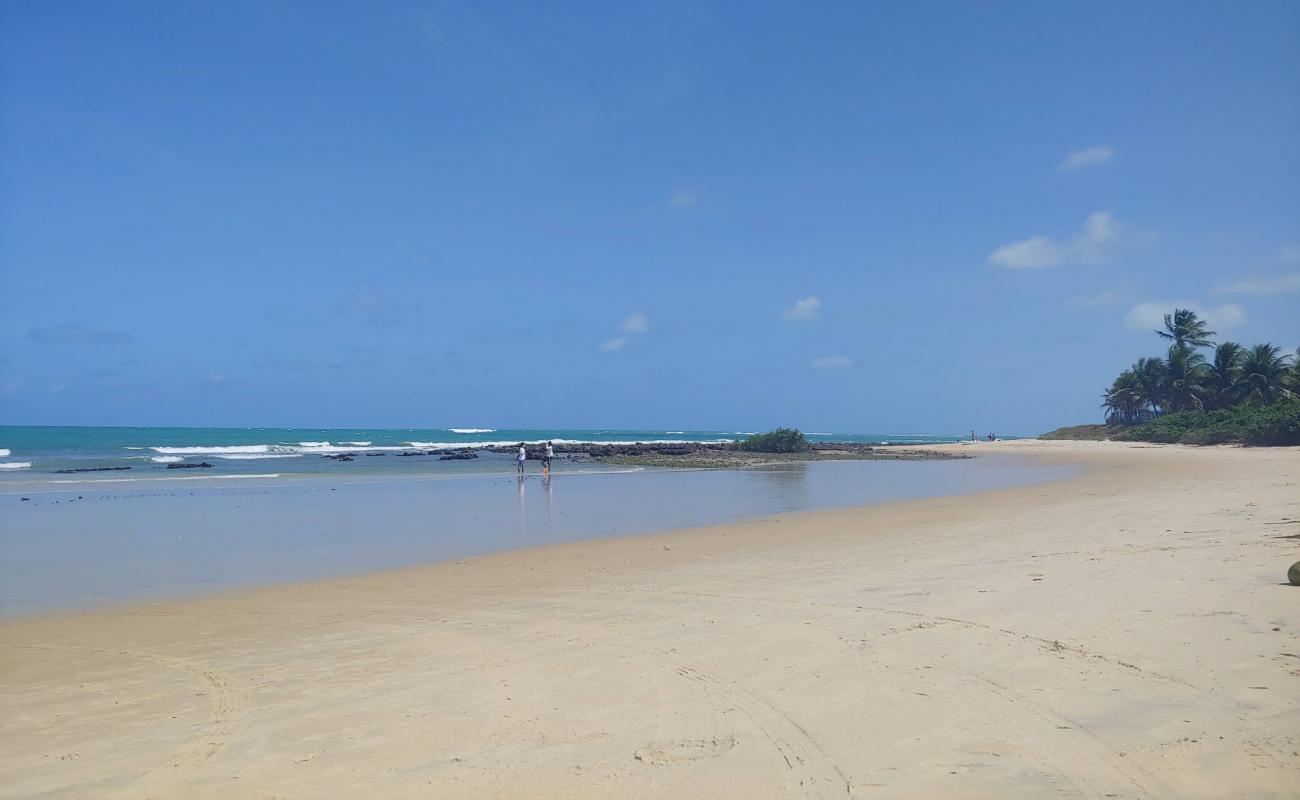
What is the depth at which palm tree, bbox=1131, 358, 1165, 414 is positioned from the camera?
71.7 meters

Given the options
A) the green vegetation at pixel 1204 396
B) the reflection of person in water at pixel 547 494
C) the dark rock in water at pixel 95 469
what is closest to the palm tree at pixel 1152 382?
the green vegetation at pixel 1204 396

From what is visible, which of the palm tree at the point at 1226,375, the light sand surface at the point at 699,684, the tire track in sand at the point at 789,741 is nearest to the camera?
the tire track in sand at the point at 789,741

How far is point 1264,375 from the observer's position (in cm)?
6112

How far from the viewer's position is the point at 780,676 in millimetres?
6477

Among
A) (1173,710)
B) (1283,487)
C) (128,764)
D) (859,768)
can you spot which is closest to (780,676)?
(859,768)

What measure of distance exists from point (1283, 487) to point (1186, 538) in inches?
460

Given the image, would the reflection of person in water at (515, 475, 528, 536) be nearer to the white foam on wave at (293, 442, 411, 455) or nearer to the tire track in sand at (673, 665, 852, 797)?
the tire track in sand at (673, 665, 852, 797)

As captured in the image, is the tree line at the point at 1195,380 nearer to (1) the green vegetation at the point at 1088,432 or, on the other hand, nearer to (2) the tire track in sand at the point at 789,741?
(1) the green vegetation at the point at 1088,432

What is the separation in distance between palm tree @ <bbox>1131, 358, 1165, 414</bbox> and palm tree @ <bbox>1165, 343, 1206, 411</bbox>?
4.20ft

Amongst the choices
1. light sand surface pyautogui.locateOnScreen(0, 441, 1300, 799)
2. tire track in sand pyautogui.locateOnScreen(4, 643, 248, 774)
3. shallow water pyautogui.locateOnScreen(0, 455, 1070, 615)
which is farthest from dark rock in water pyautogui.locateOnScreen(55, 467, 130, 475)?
tire track in sand pyautogui.locateOnScreen(4, 643, 248, 774)

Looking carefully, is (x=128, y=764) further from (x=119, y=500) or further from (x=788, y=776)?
(x=119, y=500)

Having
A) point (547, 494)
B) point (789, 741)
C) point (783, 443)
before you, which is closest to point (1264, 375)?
point (783, 443)

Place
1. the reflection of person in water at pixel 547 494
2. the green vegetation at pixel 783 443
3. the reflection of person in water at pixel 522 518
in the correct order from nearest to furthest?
the reflection of person in water at pixel 522 518, the reflection of person in water at pixel 547 494, the green vegetation at pixel 783 443

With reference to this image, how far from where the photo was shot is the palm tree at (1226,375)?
63625 millimetres
